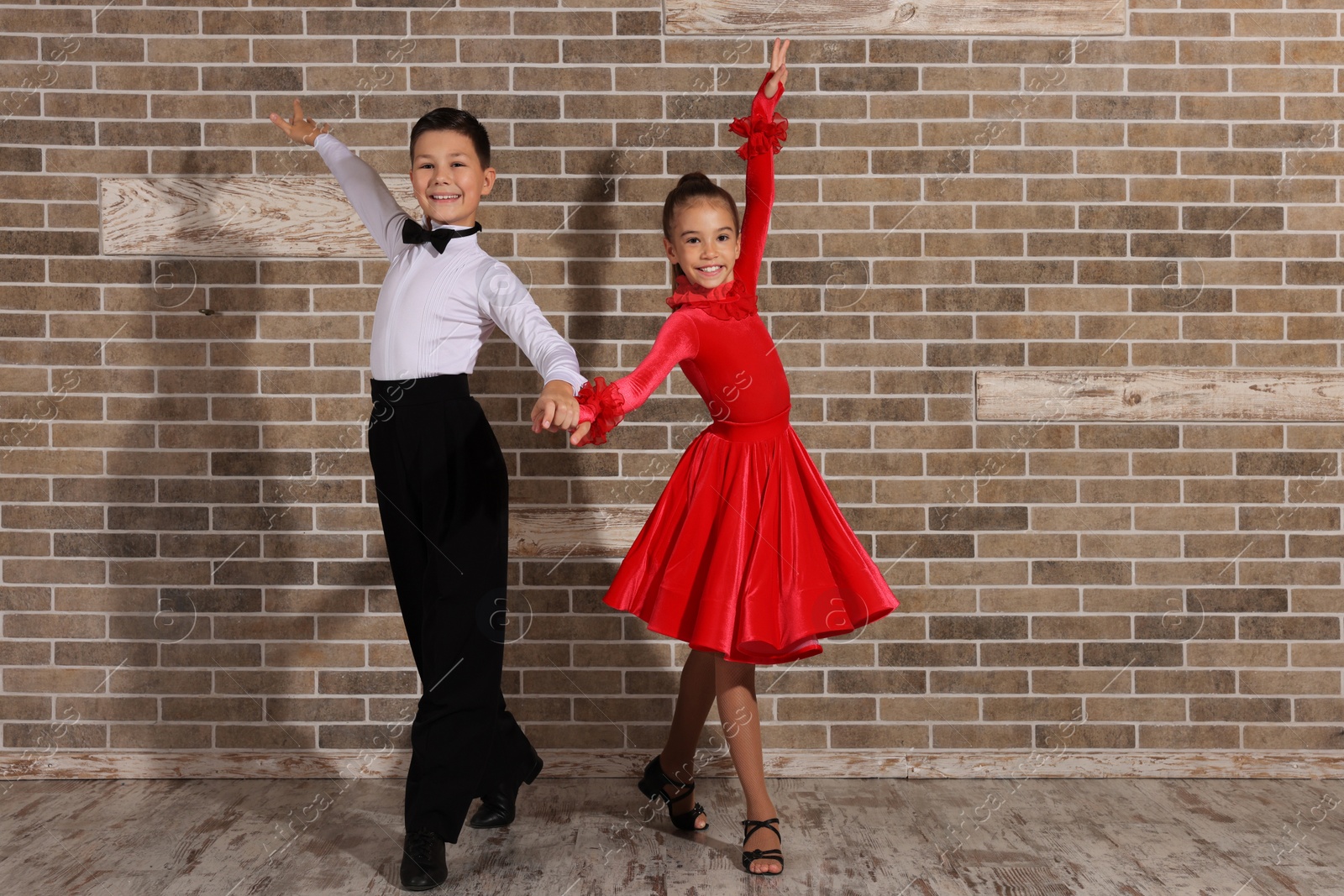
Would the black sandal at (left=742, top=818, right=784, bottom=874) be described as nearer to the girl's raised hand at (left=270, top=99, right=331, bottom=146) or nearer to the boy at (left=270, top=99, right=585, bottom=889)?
the boy at (left=270, top=99, right=585, bottom=889)

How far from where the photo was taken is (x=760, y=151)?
2379mm

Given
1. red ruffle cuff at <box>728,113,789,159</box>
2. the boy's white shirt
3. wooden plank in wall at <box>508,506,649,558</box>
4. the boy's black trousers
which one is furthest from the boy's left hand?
wooden plank in wall at <box>508,506,649,558</box>

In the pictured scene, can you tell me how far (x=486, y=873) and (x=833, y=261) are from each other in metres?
1.95

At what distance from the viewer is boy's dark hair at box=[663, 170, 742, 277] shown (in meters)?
2.31

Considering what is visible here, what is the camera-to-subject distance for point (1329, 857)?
2404 millimetres

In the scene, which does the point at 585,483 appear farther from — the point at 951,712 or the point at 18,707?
the point at 18,707

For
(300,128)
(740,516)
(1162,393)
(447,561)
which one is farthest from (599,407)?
(1162,393)

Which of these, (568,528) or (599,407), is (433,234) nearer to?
(599,407)

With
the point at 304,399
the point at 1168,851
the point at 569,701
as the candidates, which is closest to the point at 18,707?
the point at 304,399

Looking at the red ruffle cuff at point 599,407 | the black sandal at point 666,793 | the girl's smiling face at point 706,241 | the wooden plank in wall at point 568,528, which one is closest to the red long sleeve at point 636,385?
the red ruffle cuff at point 599,407

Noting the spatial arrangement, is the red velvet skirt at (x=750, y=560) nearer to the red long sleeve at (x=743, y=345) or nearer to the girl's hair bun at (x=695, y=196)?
the red long sleeve at (x=743, y=345)

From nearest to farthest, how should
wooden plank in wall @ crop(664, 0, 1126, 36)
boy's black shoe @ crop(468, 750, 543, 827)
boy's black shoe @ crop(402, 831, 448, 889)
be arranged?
boy's black shoe @ crop(402, 831, 448, 889) → boy's black shoe @ crop(468, 750, 543, 827) → wooden plank in wall @ crop(664, 0, 1126, 36)

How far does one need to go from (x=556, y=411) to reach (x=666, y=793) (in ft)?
3.84

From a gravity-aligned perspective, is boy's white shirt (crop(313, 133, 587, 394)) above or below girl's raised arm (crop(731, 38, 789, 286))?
below
